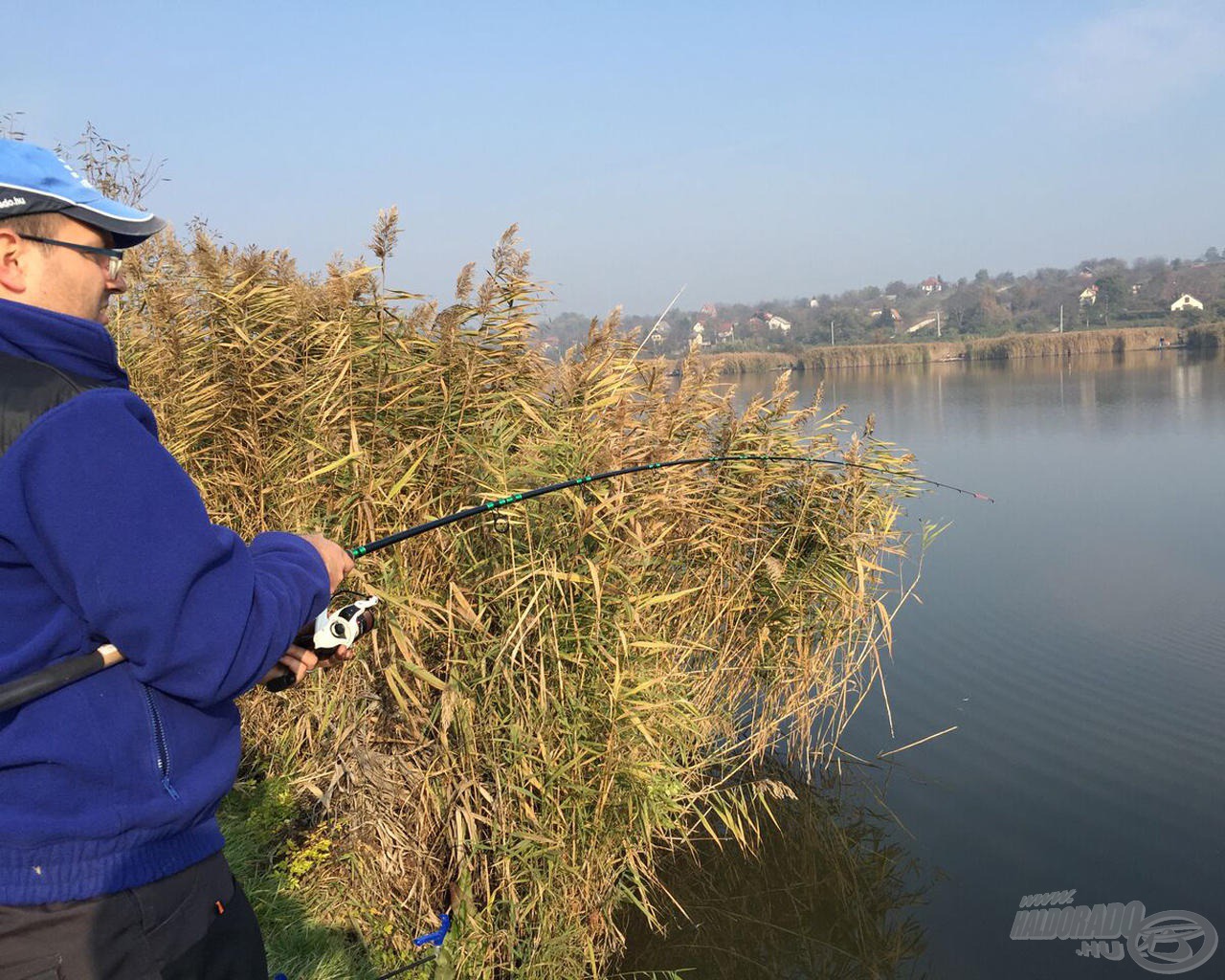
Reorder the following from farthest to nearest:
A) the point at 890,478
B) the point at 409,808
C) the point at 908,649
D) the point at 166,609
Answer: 1. the point at 908,649
2. the point at 890,478
3. the point at 409,808
4. the point at 166,609

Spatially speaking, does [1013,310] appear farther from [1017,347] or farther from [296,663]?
[296,663]

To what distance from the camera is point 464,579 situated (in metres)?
3.37

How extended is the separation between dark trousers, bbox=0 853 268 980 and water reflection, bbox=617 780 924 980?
3097 mm

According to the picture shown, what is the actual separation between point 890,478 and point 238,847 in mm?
3737

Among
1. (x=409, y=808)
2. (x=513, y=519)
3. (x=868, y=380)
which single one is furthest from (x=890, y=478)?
(x=868, y=380)

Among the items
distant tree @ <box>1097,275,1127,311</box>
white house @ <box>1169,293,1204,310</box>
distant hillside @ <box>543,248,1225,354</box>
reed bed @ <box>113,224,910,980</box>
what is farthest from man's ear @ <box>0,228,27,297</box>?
distant tree @ <box>1097,275,1127,311</box>

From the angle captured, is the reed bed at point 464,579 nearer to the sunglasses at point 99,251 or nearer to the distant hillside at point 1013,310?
the sunglasses at point 99,251

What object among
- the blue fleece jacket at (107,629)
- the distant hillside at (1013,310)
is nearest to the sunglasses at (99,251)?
the blue fleece jacket at (107,629)

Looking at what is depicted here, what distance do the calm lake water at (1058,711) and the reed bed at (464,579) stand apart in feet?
5.51

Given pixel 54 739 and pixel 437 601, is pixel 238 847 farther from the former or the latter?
pixel 54 739

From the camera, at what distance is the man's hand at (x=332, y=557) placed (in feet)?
5.04

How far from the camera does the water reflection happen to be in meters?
4.50

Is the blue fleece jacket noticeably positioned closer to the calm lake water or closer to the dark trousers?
the dark trousers

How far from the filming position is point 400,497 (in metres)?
3.52
